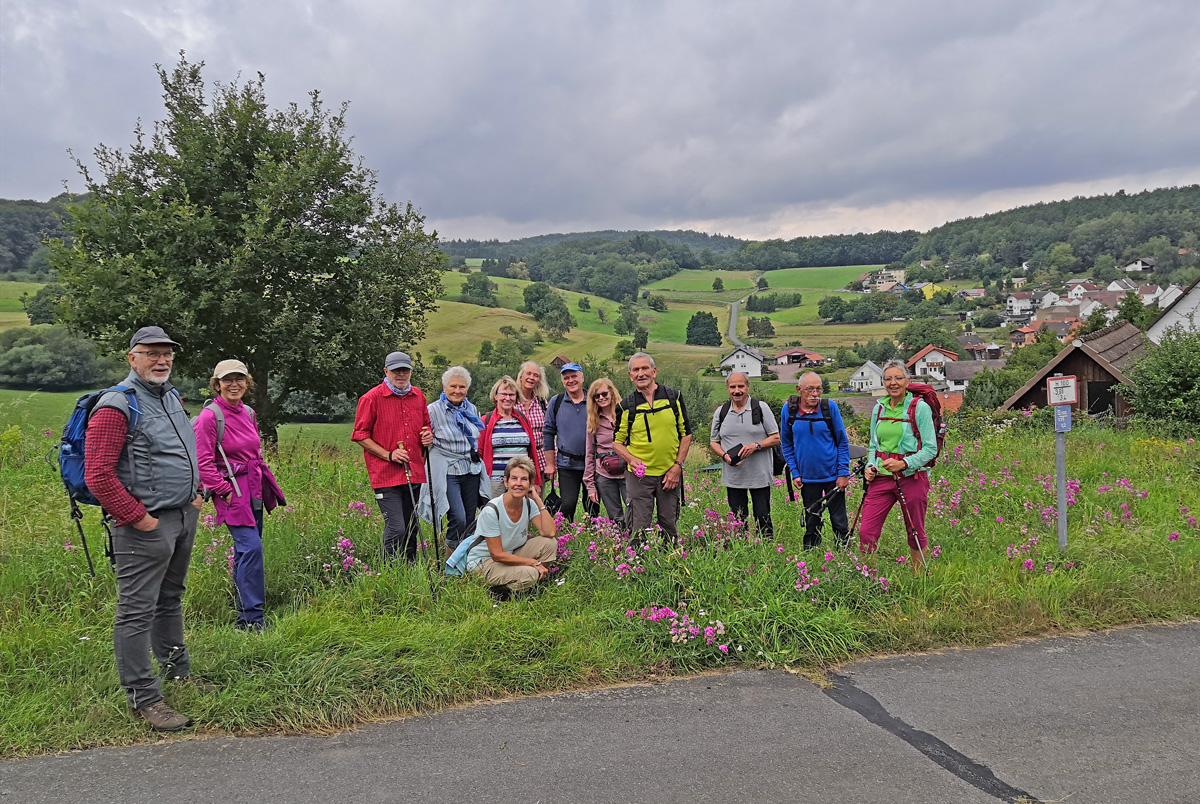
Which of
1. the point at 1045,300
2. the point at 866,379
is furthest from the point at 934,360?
the point at 1045,300

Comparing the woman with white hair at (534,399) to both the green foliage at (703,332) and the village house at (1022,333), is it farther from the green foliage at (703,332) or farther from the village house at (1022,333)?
the village house at (1022,333)

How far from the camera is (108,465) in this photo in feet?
11.6

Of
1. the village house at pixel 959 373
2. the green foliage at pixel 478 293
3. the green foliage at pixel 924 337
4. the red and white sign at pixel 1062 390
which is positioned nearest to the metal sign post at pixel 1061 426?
the red and white sign at pixel 1062 390

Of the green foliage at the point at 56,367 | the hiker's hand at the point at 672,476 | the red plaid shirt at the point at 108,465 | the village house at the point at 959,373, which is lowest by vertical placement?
the village house at the point at 959,373

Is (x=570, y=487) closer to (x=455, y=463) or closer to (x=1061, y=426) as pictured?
(x=455, y=463)

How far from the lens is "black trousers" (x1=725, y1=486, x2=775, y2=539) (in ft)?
20.5

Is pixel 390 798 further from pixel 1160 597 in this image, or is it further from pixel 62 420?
pixel 62 420

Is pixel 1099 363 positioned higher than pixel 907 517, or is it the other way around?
pixel 907 517

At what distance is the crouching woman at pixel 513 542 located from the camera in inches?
200

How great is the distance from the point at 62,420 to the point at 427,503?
34.5 feet

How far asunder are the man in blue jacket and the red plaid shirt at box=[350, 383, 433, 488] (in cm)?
314

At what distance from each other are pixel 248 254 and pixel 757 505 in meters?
13.0

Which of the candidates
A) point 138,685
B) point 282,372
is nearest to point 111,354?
point 282,372

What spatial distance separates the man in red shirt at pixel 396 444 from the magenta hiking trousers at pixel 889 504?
3.62 m
